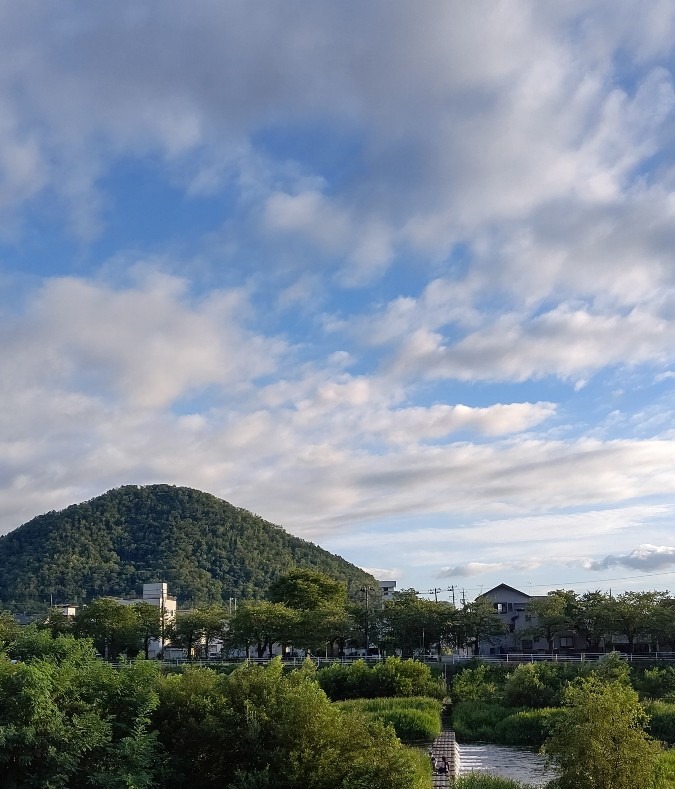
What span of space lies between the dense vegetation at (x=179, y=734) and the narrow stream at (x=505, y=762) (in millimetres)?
13289

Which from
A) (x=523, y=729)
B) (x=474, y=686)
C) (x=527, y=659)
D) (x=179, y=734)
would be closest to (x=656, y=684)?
(x=523, y=729)

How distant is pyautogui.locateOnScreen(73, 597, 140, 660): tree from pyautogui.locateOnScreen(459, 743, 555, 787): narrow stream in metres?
36.3

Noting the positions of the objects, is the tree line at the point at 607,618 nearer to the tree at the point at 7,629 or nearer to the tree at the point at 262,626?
the tree at the point at 262,626

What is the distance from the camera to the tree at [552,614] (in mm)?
63500

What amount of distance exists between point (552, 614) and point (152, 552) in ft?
409

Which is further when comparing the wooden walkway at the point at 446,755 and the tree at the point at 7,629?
the tree at the point at 7,629

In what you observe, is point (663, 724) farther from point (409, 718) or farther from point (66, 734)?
point (66, 734)

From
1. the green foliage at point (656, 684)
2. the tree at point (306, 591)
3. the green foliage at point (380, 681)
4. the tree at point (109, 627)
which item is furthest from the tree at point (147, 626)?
the green foliage at point (656, 684)

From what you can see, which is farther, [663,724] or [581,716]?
[663,724]

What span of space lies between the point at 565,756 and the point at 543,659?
3849 cm

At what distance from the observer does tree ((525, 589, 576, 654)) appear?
208ft

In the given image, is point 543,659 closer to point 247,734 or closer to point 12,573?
point 247,734

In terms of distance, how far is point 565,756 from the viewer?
66.2 feet

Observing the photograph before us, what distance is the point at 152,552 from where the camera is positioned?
17262 centimetres
